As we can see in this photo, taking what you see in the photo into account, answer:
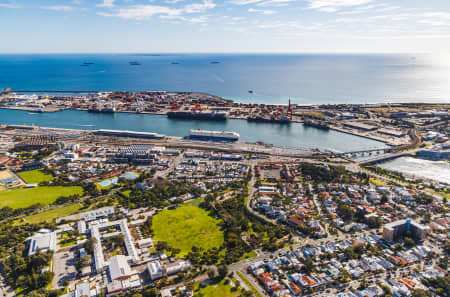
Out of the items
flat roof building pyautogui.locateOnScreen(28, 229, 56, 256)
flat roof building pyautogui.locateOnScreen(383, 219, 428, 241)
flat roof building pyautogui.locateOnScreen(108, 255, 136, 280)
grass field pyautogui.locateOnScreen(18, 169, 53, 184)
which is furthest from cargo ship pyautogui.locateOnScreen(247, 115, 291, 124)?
flat roof building pyautogui.locateOnScreen(108, 255, 136, 280)

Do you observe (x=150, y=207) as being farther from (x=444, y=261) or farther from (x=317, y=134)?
(x=317, y=134)

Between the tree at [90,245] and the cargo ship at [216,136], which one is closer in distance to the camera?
A: the tree at [90,245]

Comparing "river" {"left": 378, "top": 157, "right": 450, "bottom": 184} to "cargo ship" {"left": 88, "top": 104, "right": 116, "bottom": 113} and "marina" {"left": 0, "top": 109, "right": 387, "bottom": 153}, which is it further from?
"cargo ship" {"left": 88, "top": 104, "right": 116, "bottom": 113}

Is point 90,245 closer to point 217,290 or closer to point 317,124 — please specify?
point 217,290

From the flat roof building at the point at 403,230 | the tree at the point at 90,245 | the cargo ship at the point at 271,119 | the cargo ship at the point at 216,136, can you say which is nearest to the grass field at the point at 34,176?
the tree at the point at 90,245

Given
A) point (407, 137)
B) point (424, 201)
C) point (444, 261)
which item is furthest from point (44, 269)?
point (407, 137)

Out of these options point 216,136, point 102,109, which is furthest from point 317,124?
point 102,109

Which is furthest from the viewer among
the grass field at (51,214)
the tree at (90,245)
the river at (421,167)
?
the river at (421,167)

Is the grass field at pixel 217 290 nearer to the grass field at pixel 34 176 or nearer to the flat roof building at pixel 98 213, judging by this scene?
the flat roof building at pixel 98 213
